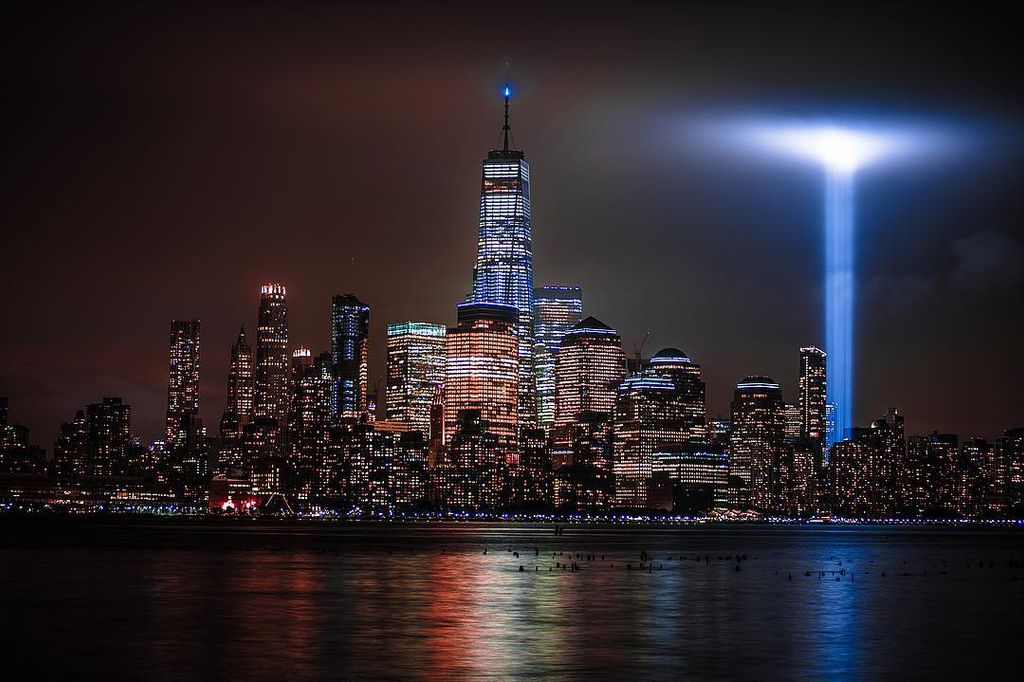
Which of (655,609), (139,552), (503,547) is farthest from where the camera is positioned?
(503,547)

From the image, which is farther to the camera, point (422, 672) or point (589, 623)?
point (589, 623)

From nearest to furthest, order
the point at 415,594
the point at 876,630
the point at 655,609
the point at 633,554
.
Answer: the point at 876,630, the point at 655,609, the point at 415,594, the point at 633,554

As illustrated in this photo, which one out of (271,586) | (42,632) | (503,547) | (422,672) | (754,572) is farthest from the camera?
(503,547)

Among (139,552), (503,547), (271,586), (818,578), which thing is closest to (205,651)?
(271,586)

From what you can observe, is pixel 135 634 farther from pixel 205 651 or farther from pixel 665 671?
pixel 665 671

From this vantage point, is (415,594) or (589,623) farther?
(415,594)

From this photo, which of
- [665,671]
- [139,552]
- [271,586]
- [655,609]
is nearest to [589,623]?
[655,609]
